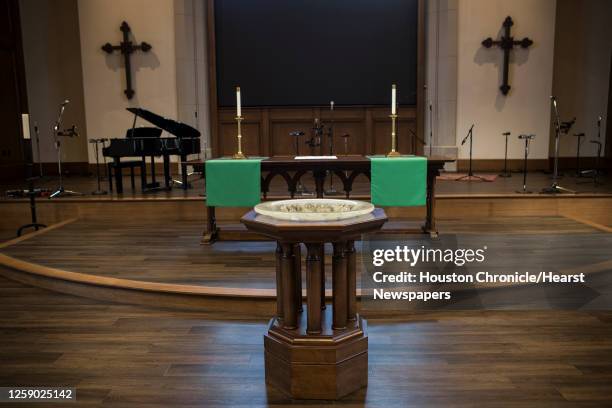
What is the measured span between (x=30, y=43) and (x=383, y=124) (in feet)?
20.3

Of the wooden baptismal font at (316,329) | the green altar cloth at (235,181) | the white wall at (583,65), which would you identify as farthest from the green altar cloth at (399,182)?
the white wall at (583,65)

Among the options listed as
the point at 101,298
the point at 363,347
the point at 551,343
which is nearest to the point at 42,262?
the point at 101,298

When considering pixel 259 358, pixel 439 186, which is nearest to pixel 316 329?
pixel 259 358

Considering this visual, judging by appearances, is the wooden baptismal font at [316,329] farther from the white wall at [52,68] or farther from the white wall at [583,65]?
the white wall at [583,65]

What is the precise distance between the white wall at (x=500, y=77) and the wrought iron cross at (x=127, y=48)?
5.02 m

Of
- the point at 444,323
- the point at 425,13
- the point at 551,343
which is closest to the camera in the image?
the point at 551,343

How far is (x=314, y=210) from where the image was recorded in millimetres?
2162

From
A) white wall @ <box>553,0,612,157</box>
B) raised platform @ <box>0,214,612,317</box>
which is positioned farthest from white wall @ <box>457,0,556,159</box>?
raised platform @ <box>0,214,612,317</box>

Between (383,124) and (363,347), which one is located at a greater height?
(383,124)

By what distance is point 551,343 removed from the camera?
251cm

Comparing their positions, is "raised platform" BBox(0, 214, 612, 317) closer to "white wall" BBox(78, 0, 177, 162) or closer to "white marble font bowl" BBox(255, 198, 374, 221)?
"white marble font bowl" BBox(255, 198, 374, 221)

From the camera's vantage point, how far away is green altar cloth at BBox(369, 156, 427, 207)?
160 inches

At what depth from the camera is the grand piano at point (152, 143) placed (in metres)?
6.32

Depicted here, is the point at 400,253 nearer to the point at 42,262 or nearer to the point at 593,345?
the point at 593,345
